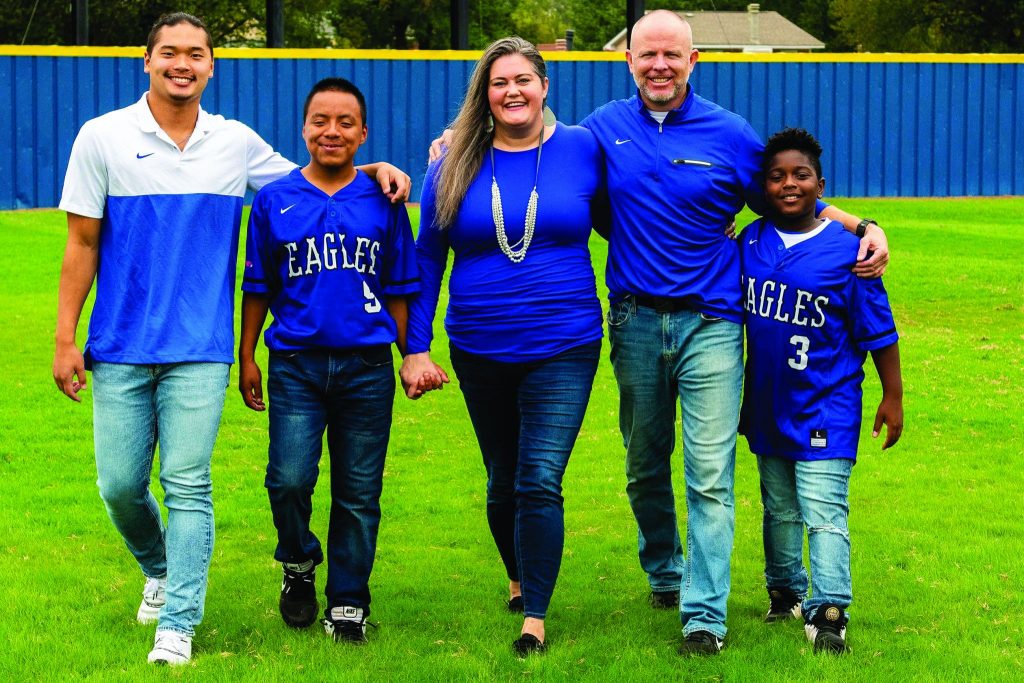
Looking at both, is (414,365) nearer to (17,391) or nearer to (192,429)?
(192,429)

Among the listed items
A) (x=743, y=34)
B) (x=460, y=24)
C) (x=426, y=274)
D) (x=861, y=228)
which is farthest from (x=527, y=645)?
(x=743, y=34)

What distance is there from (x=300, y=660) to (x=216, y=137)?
180 cm

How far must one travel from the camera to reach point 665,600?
18.6ft

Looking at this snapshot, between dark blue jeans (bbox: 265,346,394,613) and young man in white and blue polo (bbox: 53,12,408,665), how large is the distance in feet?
0.80

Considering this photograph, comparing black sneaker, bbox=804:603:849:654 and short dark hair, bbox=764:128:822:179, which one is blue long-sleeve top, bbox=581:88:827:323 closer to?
short dark hair, bbox=764:128:822:179

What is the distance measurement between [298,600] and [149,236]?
1424 mm

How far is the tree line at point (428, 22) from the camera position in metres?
32.7

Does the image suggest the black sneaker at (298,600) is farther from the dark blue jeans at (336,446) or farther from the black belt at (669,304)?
the black belt at (669,304)

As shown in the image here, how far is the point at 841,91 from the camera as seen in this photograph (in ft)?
75.6

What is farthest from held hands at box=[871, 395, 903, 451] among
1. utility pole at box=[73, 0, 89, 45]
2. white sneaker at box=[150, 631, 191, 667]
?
utility pole at box=[73, 0, 89, 45]

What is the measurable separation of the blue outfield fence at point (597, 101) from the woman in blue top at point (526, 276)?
16.2 meters

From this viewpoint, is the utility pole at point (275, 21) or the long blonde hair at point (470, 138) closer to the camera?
the long blonde hair at point (470, 138)

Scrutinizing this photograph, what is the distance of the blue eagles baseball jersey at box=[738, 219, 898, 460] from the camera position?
5023 millimetres

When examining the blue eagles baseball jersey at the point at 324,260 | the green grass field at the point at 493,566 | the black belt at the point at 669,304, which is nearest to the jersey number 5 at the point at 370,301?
the blue eagles baseball jersey at the point at 324,260
